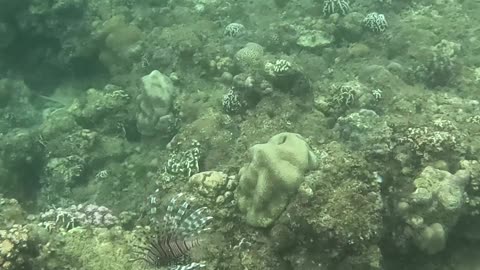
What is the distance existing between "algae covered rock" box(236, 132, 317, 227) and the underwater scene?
2 centimetres

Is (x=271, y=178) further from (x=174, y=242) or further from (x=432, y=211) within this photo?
(x=432, y=211)

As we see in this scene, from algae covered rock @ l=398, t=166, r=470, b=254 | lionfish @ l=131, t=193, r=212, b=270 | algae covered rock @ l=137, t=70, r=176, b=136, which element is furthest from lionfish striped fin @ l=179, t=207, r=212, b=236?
algae covered rock @ l=137, t=70, r=176, b=136

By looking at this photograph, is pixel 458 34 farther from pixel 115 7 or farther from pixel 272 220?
pixel 115 7

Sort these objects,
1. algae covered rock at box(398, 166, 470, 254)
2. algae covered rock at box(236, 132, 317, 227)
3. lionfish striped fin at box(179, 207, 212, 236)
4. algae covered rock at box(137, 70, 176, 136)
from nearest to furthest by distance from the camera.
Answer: lionfish striped fin at box(179, 207, 212, 236)
algae covered rock at box(236, 132, 317, 227)
algae covered rock at box(398, 166, 470, 254)
algae covered rock at box(137, 70, 176, 136)

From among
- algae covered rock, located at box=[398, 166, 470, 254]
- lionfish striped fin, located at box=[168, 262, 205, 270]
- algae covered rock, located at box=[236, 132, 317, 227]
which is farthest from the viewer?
algae covered rock, located at box=[398, 166, 470, 254]

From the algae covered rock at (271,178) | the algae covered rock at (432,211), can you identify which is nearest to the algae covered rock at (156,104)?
the algae covered rock at (271,178)

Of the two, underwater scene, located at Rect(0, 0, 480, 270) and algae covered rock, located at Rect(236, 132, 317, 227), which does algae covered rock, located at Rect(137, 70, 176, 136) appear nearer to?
underwater scene, located at Rect(0, 0, 480, 270)

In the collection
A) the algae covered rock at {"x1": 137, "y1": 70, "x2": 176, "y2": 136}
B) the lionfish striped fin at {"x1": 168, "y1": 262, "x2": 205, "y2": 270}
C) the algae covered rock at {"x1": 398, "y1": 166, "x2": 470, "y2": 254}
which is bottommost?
the algae covered rock at {"x1": 137, "y1": 70, "x2": 176, "y2": 136}

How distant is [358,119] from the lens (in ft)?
20.7

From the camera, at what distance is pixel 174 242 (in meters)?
3.94

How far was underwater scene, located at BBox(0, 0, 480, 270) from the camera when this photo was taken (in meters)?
4.37

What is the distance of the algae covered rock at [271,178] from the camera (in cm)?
456

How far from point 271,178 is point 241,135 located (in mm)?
2085

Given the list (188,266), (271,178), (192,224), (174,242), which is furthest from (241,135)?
(188,266)
